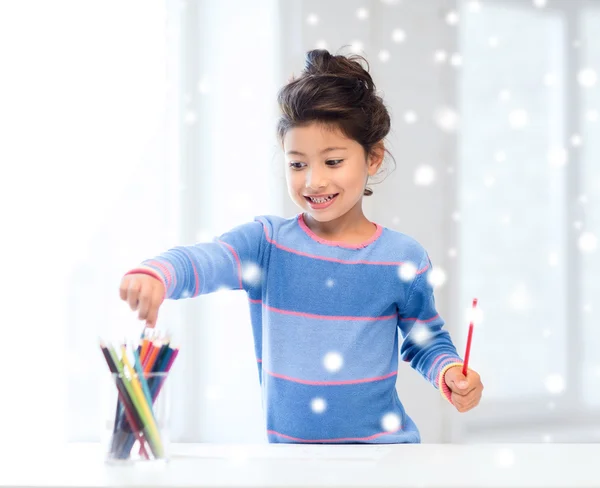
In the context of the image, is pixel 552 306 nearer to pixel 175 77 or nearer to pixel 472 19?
pixel 472 19

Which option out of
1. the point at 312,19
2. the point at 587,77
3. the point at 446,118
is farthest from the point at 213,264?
the point at 587,77

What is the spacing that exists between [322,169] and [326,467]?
1.40 feet

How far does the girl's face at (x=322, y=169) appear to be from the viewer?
3.18ft

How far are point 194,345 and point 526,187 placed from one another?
42.9 inches

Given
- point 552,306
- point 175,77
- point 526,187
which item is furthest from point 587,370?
point 175,77

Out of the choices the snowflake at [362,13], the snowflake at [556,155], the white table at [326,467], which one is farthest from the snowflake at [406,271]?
the snowflake at [556,155]

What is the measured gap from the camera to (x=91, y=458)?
71cm

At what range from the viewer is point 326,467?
66cm

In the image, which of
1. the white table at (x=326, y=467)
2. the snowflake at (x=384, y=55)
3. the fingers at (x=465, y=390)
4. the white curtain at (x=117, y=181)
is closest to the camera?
the white table at (x=326, y=467)

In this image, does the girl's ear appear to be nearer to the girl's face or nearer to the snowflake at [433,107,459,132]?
the girl's face

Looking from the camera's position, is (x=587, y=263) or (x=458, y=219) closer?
(x=458, y=219)

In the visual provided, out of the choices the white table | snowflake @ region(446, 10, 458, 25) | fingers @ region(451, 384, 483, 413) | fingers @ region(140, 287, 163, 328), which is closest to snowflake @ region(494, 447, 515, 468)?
the white table

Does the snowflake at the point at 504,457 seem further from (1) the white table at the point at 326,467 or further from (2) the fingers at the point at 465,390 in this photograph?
(2) the fingers at the point at 465,390

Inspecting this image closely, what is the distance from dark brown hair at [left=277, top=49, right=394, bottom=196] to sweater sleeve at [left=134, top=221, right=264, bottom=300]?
157 mm
